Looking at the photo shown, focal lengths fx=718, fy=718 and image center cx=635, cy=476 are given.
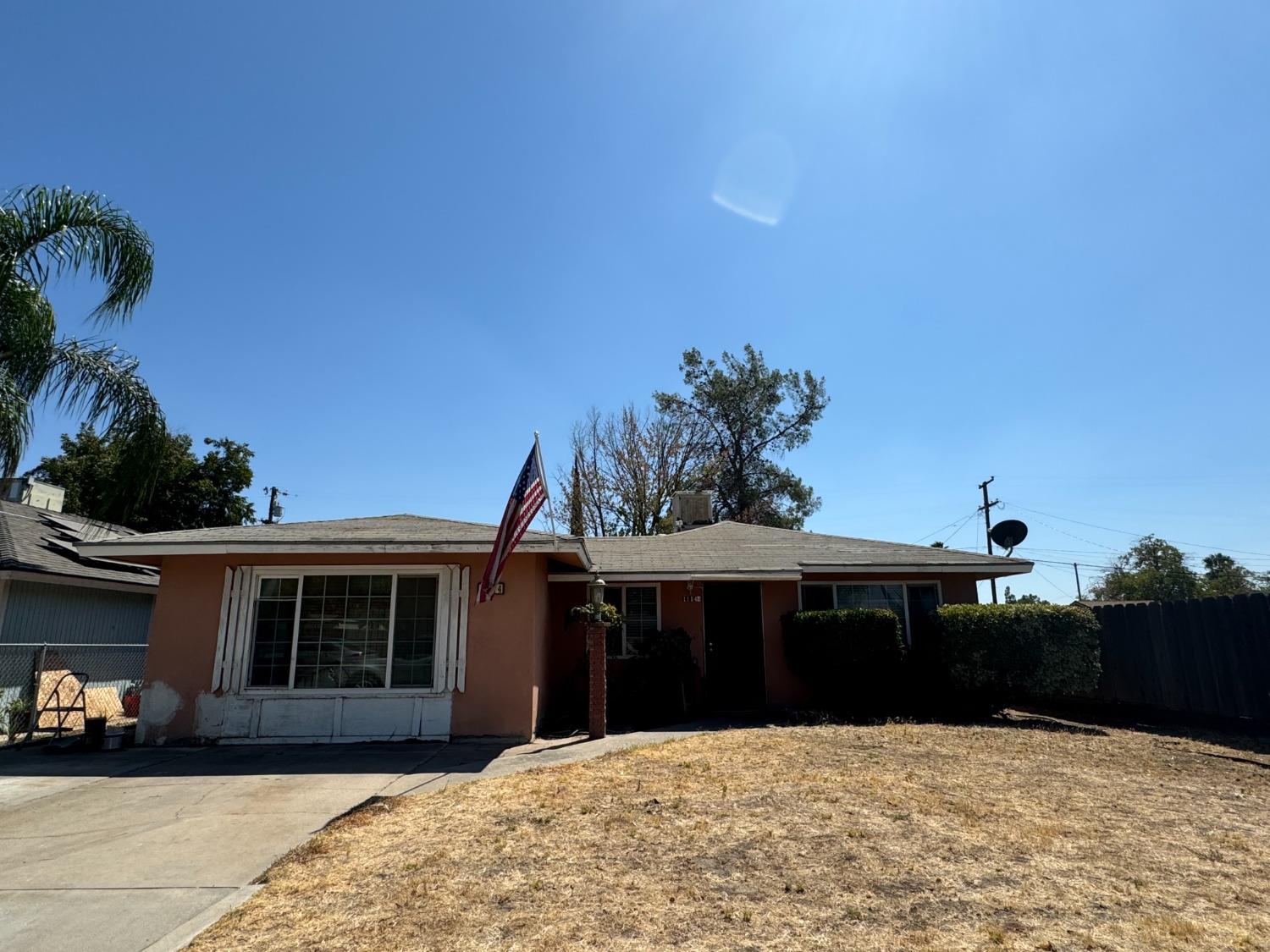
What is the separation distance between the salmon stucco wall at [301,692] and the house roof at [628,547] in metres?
0.37

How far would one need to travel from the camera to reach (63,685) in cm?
1254

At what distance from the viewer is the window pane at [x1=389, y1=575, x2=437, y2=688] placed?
9.65 meters

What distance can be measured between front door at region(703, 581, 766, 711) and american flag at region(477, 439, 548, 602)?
559 cm

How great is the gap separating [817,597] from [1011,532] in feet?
19.1

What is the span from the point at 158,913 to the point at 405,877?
1.29 m

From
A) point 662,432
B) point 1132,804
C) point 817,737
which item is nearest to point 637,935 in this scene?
point 1132,804

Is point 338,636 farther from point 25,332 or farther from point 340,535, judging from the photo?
point 25,332

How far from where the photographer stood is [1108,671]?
12.1 m

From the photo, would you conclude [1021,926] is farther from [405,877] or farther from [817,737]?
[817,737]

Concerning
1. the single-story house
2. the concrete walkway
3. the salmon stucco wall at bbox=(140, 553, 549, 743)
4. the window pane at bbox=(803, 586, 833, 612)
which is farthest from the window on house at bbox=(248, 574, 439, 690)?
the window pane at bbox=(803, 586, 833, 612)

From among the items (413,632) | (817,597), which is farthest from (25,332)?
(817,597)

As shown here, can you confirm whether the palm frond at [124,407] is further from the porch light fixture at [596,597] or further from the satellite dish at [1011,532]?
the satellite dish at [1011,532]

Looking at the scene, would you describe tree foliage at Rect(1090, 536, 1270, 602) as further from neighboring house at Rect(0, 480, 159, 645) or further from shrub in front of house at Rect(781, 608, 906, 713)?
neighboring house at Rect(0, 480, 159, 645)

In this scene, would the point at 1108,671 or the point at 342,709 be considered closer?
the point at 342,709
